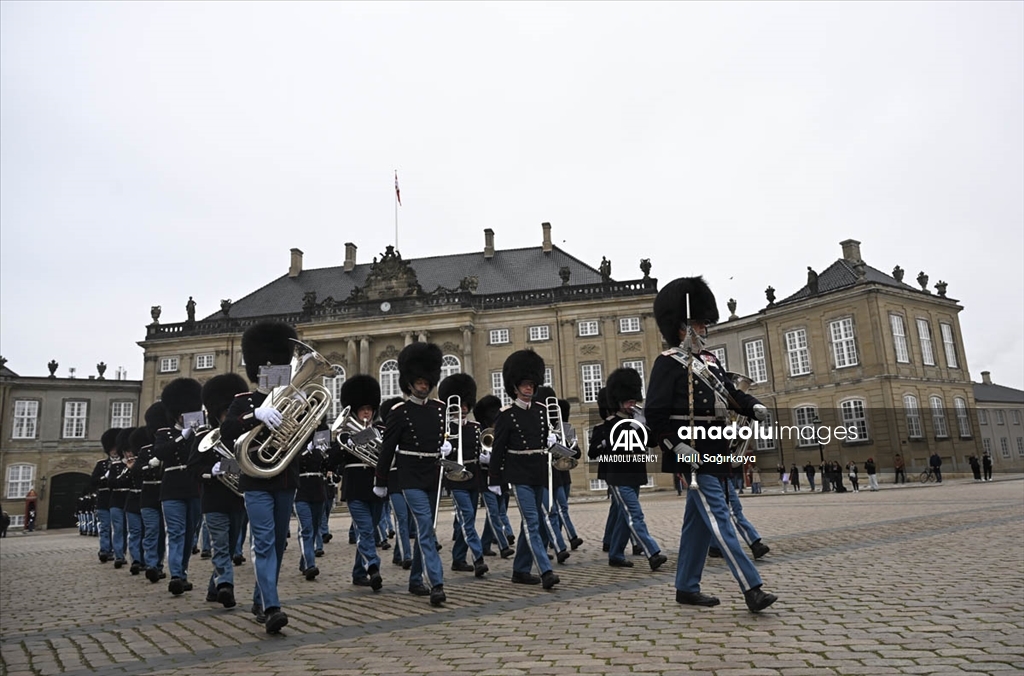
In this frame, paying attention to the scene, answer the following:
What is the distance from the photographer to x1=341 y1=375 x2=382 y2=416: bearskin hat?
36.0 feet

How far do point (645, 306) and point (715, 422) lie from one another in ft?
124

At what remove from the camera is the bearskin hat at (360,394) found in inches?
432

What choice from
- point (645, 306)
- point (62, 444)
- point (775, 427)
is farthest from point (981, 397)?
point (62, 444)

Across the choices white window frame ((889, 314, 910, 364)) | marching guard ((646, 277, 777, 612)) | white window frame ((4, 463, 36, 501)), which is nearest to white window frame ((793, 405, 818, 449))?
white window frame ((889, 314, 910, 364))

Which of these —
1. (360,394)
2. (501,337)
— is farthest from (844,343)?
(360,394)

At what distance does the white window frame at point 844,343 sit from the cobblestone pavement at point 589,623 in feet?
103

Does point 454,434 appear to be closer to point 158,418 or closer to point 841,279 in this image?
point 158,418

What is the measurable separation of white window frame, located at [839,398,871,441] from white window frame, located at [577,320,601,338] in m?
13.9

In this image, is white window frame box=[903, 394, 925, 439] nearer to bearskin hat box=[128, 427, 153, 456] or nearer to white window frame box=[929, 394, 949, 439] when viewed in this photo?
white window frame box=[929, 394, 949, 439]

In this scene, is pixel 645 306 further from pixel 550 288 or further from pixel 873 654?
pixel 873 654

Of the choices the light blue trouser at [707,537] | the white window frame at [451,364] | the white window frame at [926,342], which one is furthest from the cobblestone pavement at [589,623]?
the white window frame at [451,364]

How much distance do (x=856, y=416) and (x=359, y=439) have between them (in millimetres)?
36031

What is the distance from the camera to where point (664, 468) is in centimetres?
615

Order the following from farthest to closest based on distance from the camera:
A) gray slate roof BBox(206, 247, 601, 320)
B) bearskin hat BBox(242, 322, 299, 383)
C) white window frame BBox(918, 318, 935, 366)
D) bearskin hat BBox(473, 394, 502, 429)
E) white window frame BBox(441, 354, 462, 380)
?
gray slate roof BBox(206, 247, 601, 320), white window frame BBox(441, 354, 462, 380), white window frame BBox(918, 318, 935, 366), bearskin hat BBox(473, 394, 502, 429), bearskin hat BBox(242, 322, 299, 383)
